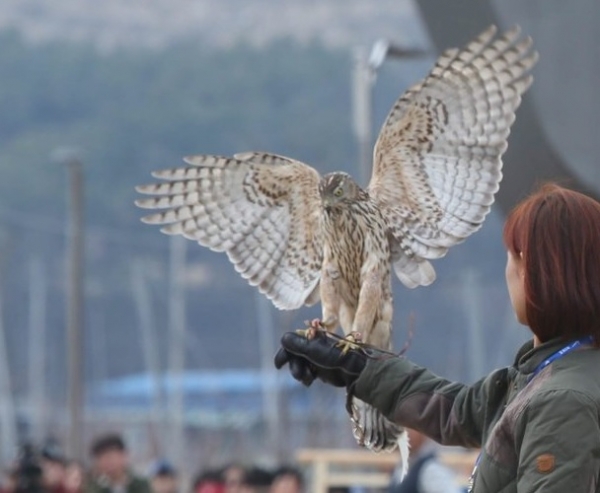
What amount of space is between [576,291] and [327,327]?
1032mm

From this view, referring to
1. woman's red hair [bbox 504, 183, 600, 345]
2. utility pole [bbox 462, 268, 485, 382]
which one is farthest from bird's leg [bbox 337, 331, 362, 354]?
utility pole [bbox 462, 268, 485, 382]

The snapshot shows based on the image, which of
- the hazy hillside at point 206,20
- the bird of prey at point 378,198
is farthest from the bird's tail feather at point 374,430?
the hazy hillside at point 206,20

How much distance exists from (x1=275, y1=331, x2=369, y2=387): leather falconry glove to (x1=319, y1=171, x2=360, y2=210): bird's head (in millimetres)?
454

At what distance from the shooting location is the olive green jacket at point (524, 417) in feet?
11.4

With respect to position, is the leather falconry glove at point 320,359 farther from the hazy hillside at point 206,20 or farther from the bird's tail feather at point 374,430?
the hazy hillside at point 206,20

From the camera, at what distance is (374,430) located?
453 cm

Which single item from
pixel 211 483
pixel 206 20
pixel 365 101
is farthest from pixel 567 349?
pixel 206 20

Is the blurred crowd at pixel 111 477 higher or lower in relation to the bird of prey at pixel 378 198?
lower

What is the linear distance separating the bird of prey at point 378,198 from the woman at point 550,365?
81cm

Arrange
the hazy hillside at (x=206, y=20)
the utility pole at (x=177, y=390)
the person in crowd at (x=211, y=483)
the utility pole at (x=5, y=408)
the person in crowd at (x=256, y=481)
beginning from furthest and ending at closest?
the hazy hillside at (x=206, y=20) → the utility pole at (x=5, y=408) → the utility pole at (x=177, y=390) → the person in crowd at (x=211, y=483) → the person in crowd at (x=256, y=481)

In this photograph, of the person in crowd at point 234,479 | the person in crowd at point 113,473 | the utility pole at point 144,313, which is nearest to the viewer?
the person in crowd at point 113,473

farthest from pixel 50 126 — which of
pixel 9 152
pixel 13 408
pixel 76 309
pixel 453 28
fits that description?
pixel 453 28

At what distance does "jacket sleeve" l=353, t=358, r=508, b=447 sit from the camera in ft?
13.4

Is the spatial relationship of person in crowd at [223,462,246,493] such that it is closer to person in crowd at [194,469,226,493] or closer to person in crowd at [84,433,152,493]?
person in crowd at [194,469,226,493]
